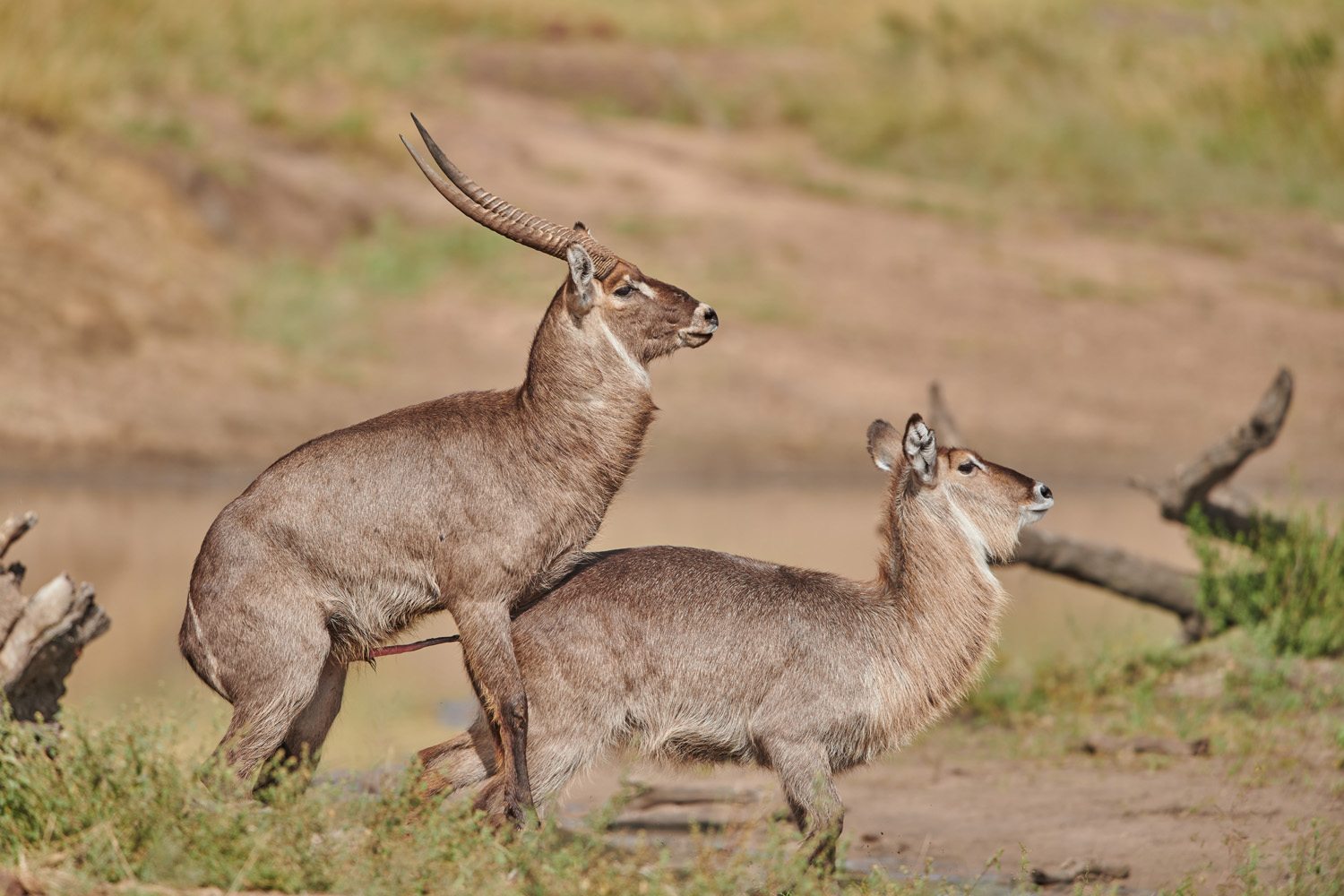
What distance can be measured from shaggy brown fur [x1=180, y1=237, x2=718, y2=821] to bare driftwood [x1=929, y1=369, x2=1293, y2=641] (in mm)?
3223

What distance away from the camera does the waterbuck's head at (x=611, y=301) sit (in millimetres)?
5910

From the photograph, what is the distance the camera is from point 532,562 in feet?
18.5

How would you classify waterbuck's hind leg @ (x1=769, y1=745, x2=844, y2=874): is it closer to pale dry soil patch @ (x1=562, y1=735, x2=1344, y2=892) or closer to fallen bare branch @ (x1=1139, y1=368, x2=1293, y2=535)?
pale dry soil patch @ (x1=562, y1=735, x2=1344, y2=892)

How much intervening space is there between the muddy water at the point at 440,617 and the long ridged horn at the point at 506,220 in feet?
6.75

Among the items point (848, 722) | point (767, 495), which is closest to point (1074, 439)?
point (767, 495)

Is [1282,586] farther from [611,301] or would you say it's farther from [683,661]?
[611,301]

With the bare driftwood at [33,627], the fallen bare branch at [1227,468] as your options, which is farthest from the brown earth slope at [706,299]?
the bare driftwood at [33,627]

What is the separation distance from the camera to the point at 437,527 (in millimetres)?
5582

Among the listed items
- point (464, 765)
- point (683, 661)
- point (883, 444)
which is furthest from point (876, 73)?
point (464, 765)

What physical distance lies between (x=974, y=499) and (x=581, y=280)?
1.72 meters

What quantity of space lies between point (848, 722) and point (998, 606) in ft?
2.66

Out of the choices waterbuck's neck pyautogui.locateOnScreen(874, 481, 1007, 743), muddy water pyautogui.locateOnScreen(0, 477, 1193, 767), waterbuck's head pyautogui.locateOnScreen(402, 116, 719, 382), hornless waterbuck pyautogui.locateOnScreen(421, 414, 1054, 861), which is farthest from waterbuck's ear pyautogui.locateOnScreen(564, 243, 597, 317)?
muddy water pyautogui.locateOnScreen(0, 477, 1193, 767)

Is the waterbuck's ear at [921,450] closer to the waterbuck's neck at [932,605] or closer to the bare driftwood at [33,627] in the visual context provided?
the waterbuck's neck at [932,605]

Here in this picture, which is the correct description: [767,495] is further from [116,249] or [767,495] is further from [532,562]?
[532,562]
